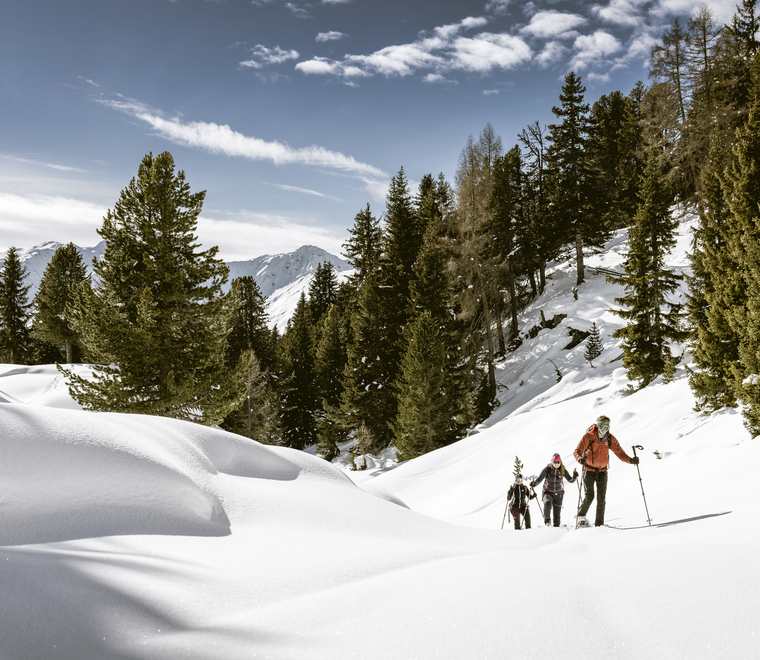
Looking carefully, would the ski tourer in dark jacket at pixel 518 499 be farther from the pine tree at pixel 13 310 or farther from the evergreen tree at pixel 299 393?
the pine tree at pixel 13 310

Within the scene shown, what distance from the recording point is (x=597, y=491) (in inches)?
308

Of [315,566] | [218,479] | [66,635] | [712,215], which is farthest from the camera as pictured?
[712,215]

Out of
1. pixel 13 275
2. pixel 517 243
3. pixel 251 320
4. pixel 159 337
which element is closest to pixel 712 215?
pixel 159 337

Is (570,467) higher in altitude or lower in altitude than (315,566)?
lower

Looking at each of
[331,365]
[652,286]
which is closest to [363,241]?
[331,365]

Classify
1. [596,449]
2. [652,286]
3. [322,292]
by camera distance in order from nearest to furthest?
1. [596,449]
2. [652,286]
3. [322,292]

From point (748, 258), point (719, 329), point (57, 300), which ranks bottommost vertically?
point (719, 329)

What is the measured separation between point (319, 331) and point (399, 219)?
1644cm

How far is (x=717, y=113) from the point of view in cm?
2820

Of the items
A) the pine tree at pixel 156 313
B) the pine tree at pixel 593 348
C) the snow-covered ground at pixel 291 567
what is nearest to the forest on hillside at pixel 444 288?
the pine tree at pixel 156 313

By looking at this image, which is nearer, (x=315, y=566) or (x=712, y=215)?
(x=315, y=566)

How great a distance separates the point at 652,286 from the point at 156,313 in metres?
21.2

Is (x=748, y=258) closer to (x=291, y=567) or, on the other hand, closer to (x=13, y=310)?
(x=291, y=567)

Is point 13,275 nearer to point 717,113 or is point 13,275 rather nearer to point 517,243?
point 517,243
